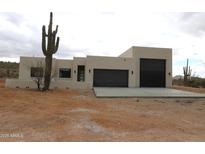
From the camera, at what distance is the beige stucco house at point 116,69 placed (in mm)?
24359

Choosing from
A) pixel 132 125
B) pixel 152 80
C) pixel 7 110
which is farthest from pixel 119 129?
pixel 152 80

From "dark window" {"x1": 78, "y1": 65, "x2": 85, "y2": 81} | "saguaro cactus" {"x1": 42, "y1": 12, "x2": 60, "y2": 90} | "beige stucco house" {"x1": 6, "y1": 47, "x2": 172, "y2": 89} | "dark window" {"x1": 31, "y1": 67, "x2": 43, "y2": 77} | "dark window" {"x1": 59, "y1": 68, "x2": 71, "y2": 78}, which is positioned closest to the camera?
"saguaro cactus" {"x1": 42, "y1": 12, "x2": 60, "y2": 90}

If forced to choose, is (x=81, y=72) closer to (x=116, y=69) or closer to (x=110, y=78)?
(x=110, y=78)

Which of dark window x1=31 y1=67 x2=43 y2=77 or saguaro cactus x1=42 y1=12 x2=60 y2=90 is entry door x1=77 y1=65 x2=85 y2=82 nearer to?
dark window x1=31 y1=67 x2=43 y2=77

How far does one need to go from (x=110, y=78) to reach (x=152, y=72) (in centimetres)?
504

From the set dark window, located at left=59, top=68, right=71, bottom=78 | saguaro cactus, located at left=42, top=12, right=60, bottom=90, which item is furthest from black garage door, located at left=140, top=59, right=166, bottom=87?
saguaro cactus, located at left=42, top=12, right=60, bottom=90

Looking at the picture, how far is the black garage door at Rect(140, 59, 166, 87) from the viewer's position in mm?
25281

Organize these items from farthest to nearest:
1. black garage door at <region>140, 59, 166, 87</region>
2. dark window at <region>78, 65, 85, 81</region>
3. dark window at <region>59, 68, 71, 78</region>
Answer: dark window at <region>78, 65, 85, 81</region>
dark window at <region>59, 68, 71, 78</region>
black garage door at <region>140, 59, 166, 87</region>

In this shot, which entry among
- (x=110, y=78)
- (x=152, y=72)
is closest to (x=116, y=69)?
(x=110, y=78)

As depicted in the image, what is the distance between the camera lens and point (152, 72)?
25453 millimetres

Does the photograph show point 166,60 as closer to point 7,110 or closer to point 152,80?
point 152,80

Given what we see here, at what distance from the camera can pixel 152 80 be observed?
2541 centimetres

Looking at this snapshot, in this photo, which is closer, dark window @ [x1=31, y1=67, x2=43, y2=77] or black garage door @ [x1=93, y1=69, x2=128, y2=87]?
dark window @ [x1=31, y1=67, x2=43, y2=77]
